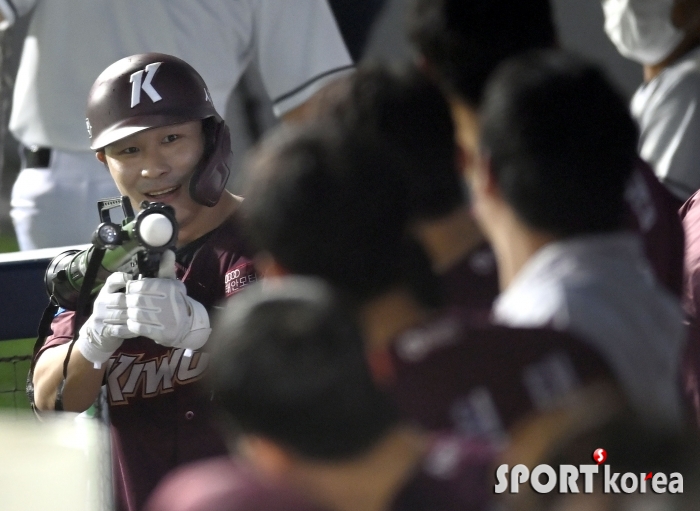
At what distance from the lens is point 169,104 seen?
7.67 ft

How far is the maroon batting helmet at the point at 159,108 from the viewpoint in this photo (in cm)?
232

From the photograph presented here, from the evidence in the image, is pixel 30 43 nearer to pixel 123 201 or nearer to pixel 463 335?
pixel 123 201

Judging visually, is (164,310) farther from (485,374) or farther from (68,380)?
(485,374)

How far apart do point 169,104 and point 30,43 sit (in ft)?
5.77

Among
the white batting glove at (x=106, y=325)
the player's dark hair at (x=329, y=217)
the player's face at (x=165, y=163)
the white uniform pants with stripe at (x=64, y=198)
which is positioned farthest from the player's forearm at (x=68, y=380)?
the white uniform pants with stripe at (x=64, y=198)

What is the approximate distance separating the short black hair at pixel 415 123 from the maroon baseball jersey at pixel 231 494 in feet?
2.56

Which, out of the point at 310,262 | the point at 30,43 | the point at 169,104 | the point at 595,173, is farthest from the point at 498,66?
the point at 30,43

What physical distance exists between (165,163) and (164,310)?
0.41 m

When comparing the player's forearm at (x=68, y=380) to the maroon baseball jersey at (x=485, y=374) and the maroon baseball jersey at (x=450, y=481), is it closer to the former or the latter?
the maroon baseball jersey at (x=485, y=374)

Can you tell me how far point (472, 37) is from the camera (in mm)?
2016

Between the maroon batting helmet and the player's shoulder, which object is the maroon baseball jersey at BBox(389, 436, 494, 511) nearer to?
the player's shoulder

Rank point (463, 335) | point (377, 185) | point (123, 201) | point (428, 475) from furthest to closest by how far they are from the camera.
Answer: point (123, 201)
point (377, 185)
point (463, 335)
point (428, 475)

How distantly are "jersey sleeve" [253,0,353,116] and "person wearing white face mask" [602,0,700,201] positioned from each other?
0.94 meters

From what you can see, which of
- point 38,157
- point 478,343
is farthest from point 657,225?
point 38,157
